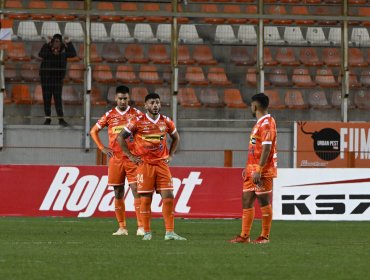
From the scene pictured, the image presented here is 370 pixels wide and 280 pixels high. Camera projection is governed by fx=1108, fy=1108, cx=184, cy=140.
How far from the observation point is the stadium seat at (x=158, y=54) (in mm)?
26250

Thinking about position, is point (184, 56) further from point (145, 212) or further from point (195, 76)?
point (145, 212)

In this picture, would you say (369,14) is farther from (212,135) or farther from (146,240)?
(146,240)

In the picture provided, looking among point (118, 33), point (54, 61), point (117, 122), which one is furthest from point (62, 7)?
point (117, 122)

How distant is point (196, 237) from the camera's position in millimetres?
15211

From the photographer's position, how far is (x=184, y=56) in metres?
26.6

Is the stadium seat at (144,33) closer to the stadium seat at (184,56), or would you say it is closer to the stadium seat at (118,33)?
the stadium seat at (118,33)

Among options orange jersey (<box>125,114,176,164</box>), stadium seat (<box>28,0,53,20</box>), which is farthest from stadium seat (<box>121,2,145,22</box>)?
orange jersey (<box>125,114,176,164</box>)

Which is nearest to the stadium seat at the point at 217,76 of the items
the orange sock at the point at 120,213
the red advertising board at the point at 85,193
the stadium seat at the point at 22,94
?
the stadium seat at the point at 22,94

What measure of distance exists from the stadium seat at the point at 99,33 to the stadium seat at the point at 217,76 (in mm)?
2537

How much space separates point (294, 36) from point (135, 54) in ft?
12.7

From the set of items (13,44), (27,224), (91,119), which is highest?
(13,44)

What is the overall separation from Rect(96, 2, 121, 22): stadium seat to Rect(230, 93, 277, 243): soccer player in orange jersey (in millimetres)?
12428

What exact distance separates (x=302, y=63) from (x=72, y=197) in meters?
7.93

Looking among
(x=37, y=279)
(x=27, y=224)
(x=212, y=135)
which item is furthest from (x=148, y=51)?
(x=37, y=279)
